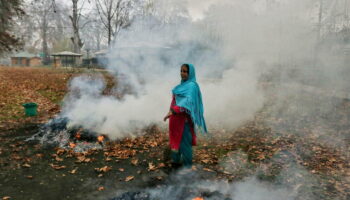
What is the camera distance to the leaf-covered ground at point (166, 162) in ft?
15.0

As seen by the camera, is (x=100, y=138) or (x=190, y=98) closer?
(x=190, y=98)

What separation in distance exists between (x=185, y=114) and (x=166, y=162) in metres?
1.22

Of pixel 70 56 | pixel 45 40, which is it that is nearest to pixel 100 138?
pixel 70 56

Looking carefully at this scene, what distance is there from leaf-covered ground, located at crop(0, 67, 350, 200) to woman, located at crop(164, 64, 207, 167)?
1.67 feet

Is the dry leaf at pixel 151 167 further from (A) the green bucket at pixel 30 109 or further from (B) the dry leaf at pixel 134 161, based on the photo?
(A) the green bucket at pixel 30 109

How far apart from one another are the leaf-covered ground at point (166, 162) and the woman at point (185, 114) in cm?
51

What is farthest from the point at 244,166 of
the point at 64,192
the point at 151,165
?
the point at 64,192

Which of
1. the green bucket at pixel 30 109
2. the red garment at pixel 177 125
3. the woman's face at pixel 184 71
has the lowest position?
the green bucket at pixel 30 109

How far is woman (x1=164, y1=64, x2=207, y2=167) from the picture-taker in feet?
15.7

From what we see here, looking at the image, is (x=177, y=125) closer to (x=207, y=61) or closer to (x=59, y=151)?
(x=59, y=151)

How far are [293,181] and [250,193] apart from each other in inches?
42.9

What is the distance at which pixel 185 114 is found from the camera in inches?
195

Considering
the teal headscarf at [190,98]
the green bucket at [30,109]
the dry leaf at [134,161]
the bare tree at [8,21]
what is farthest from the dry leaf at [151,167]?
the bare tree at [8,21]

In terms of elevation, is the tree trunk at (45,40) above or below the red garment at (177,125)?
above
